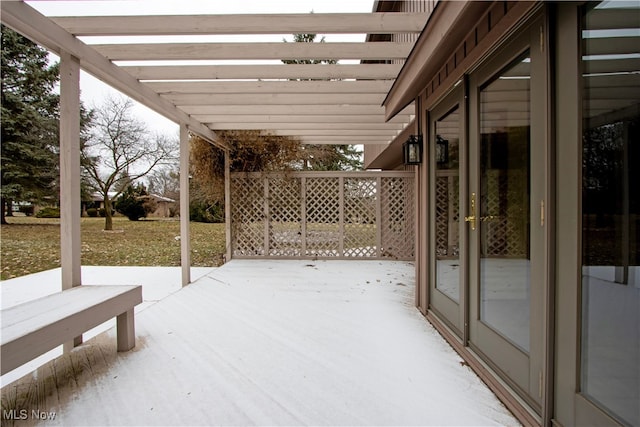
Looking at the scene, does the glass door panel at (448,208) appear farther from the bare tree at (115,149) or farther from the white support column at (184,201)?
the bare tree at (115,149)

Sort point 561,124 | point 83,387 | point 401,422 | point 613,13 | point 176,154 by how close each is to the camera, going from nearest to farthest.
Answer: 1. point 613,13
2. point 561,124
3. point 401,422
4. point 83,387
5. point 176,154

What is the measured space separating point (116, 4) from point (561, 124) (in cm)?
330

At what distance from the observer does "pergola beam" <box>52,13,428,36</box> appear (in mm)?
2473

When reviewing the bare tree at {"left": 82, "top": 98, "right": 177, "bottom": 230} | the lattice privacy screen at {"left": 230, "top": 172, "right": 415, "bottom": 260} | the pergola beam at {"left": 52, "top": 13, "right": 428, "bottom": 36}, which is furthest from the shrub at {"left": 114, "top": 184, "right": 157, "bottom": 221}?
the pergola beam at {"left": 52, "top": 13, "right": 428, "bottom": 36}

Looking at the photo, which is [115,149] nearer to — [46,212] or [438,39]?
[46,212]

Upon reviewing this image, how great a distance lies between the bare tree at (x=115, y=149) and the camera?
387 inches

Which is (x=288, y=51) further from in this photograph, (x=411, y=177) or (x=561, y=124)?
(x=411, y=177)

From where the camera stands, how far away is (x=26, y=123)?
29.2ft

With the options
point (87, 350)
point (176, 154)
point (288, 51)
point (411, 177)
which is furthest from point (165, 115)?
point (176, 154)

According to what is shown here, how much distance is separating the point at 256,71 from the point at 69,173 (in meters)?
1.98

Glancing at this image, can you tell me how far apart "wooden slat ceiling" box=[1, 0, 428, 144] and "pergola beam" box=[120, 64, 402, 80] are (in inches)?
0.4

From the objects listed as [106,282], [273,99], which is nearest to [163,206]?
[106,282]

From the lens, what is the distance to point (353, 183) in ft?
22.1

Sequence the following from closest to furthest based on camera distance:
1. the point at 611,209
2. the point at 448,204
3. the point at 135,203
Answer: the point at 611,209
the point at 448,204
the point at 135,203
